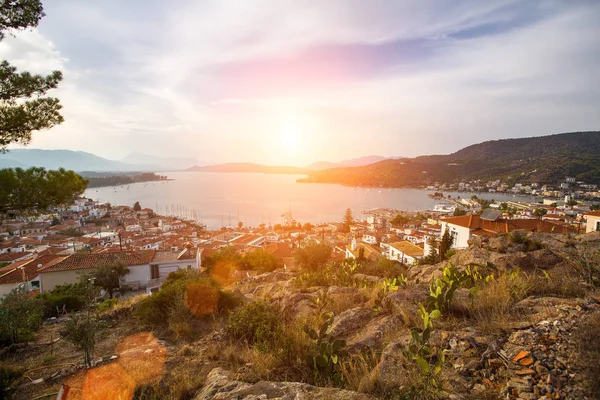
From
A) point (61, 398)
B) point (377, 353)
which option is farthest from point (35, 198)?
point (377, 353)

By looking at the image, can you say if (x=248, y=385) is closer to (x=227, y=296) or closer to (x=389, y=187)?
(x=227, y=296)

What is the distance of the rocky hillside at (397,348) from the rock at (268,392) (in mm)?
14

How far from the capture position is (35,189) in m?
5.36

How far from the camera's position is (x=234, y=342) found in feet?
14.8

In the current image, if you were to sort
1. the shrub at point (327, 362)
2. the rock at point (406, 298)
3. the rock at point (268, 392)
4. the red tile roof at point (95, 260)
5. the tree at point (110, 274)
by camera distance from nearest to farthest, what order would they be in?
1. the rock at point (268, 392)
2. the shrub at point (327, 362)
3. the rock at point (406, 298)
4. the tree at point (110, 274)
5. the red tile roof at point (95, 260)

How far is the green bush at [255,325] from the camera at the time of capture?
13.8 feet

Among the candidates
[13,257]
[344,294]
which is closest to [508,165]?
[344,294]

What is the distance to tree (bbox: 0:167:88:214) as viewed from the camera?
16.8 ft

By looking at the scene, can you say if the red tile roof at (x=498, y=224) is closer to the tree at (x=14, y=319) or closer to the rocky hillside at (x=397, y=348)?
the rocky hillside at (x=397, y=348)

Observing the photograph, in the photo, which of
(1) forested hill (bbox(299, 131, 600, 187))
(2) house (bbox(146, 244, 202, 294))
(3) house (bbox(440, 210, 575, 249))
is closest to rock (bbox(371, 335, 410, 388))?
(2) house (bbox(146, 244, 202, 294))

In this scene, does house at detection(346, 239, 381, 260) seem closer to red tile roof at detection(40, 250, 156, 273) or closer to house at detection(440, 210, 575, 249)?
house at detection(440, 210, 575, 249)

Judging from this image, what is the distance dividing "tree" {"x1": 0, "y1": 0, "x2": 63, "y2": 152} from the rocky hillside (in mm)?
4112

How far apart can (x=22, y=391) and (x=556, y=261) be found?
30.4ft

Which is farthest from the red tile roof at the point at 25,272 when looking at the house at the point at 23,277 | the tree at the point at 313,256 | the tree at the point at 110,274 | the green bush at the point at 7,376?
the green bush at the point at 7,376
